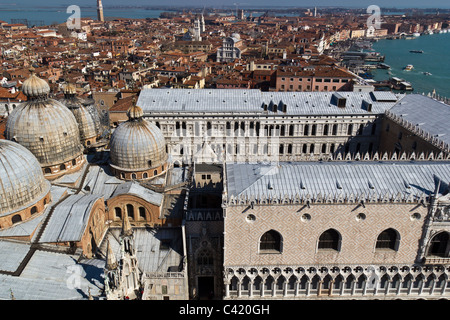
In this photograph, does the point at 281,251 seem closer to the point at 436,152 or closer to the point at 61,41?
the point at 436,152

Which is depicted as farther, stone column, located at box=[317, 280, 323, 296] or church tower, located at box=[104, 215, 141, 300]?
stone column, located at box=[317, 280, 323, 296]

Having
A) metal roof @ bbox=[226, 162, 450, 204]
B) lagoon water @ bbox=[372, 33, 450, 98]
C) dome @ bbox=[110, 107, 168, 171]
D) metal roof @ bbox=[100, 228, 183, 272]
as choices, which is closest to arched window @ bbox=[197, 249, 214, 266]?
metal roof @ bbox=[100, 228, 183, 272]

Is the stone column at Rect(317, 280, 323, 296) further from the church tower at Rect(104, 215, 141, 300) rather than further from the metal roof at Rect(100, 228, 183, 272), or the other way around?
the church tower at Rect(104, 215, 141, 300)

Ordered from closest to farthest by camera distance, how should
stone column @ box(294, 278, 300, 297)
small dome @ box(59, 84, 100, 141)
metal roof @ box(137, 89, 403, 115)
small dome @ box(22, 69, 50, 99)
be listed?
stone column @ box(294, 278, 300, 297), small dome @ box(22, 69, 50, 99), small dome @ box(59, 84, 100, 141), metal roof @ box(137, 89, 403, 115)

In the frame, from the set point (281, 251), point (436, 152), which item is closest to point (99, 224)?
point (281, 251)

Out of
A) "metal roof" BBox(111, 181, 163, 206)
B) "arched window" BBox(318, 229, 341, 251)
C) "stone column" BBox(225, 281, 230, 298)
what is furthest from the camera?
"metal roof" BBox(111, 181, 163, 206)

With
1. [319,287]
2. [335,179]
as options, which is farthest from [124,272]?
[335,179]

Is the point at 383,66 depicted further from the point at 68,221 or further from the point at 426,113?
the point at 68,221
